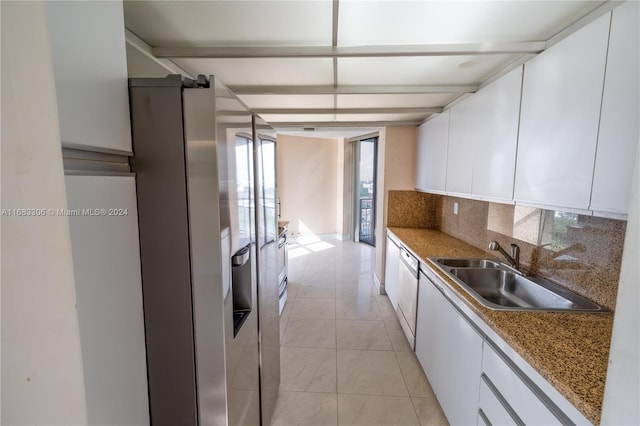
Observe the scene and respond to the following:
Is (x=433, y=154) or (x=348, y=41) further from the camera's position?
(x=433, y=154)

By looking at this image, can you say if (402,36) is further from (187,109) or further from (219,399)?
(219,399)

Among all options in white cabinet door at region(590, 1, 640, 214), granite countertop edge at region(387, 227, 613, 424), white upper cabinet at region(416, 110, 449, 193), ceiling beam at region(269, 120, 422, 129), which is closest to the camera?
granite countertop edge at region(387, 227, 613, 424)

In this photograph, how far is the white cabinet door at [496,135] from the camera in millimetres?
1615

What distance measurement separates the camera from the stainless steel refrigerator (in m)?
0.90

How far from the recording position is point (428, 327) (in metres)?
2.10

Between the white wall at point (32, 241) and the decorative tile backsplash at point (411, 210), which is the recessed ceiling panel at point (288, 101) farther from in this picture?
the white wall at point (32, 241)

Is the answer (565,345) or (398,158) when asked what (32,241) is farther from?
(398,158)

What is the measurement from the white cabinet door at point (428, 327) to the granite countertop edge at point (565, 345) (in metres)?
0.45

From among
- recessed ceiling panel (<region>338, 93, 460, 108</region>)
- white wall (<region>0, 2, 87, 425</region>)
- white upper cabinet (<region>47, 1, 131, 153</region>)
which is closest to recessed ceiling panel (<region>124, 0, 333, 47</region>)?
white upper cabinet (<region>47, 1, 131, 153</region>)

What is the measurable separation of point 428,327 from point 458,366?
1.63 feet

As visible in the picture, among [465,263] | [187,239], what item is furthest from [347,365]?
[187,239]

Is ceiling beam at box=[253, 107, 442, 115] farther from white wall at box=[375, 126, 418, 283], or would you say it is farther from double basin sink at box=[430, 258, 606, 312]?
double basin sink at box=[430, 258, 606, 312]

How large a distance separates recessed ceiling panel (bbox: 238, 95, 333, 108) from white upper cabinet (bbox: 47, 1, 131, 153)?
5.50ft

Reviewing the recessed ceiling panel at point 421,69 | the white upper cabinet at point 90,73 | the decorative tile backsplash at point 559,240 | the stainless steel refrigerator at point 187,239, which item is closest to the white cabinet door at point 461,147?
the recessed ceiling panel at point 421,69
